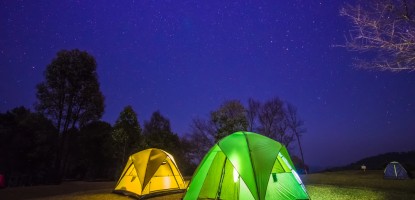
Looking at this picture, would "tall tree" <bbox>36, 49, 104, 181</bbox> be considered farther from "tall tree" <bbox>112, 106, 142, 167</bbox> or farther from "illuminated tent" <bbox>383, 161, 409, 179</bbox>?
"illuminated tent" <bbox>383, 161, 409, 179</bbox>

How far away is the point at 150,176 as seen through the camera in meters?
11.1

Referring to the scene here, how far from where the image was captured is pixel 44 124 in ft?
71.6

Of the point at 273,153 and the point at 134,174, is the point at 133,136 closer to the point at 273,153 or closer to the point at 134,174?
the point at 134,174

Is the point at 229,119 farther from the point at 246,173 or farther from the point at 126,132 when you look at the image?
the point at 246,173

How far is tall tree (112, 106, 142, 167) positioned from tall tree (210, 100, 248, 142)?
8.95m

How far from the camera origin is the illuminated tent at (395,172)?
18.5m

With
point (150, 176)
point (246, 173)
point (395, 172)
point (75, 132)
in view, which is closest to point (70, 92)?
point (75, 132)

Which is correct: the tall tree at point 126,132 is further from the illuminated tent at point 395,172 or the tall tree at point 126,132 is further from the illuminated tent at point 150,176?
the illuminated tent at point 395,172

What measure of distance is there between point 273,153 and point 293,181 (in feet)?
4.28

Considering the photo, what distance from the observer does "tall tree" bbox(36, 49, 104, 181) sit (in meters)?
21.7

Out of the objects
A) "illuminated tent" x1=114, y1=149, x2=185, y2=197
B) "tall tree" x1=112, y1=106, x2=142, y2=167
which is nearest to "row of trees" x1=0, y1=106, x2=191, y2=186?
"tall tree" x1=112, y1=106, x2=142, y2=167

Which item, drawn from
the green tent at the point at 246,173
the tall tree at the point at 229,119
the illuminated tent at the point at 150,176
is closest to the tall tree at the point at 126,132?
the tall tree at the point at 229,119

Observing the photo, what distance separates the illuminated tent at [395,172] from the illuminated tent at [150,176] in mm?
15563

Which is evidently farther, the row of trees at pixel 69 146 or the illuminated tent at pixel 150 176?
the row of trees at pixel 69 146
